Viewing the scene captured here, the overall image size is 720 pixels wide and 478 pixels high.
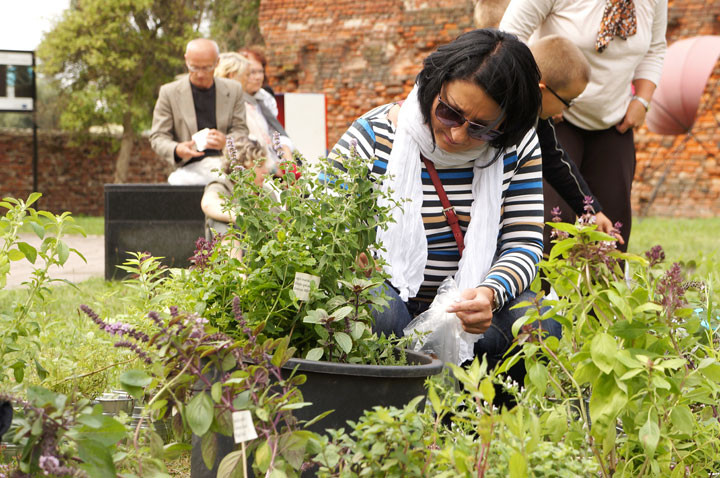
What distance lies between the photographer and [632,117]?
10.6 feet

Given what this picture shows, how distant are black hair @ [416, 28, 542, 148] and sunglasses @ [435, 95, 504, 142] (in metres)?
0.04

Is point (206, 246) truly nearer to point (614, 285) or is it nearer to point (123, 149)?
point (614, 285)

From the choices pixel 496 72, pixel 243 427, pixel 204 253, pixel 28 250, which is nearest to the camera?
pixel 243 427

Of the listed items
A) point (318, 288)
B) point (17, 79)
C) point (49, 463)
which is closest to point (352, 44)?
point (17, 79)

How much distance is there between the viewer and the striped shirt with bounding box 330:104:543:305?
2.20 meters

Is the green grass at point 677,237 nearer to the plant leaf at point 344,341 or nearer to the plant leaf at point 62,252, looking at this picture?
the plant leaf at point 344,341

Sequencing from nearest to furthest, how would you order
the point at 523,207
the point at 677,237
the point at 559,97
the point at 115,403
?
1. the point at 115,403
2. the point at 523,207
3. the point at 559,97
4. the point at 677,237

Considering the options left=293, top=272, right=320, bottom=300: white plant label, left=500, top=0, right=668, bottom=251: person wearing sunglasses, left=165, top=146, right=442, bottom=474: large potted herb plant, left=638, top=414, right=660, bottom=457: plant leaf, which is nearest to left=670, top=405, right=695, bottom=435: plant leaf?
left=638, top=414, right=660, bottom=457: plant leaf

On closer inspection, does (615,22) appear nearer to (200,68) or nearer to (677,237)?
(200,68)

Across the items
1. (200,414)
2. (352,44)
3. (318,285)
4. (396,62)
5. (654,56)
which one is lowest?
(200,414)

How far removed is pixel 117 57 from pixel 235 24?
304cm

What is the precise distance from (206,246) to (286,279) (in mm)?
309

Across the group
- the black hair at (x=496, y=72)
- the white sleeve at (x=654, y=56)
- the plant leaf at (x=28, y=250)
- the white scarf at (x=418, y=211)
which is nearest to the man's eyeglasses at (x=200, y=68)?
the white sleeve at (x=654, y=56)

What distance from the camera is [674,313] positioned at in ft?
4.40
